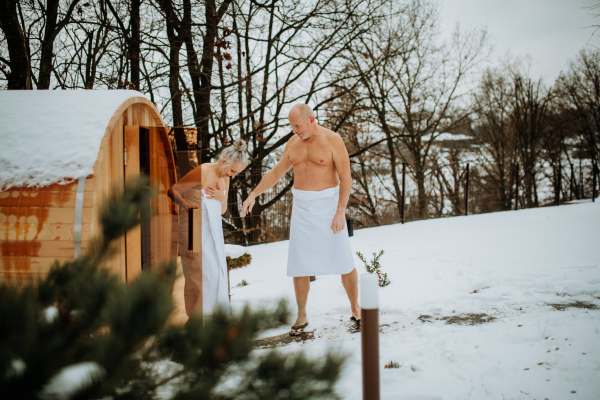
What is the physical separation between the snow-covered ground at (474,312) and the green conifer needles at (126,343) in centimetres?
8

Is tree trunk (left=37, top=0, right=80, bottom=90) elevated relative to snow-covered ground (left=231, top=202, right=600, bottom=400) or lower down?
elevated

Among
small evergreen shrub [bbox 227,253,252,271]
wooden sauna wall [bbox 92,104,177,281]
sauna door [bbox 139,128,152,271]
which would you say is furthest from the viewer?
small evergreen shrub [bbox 227,253,252,271]

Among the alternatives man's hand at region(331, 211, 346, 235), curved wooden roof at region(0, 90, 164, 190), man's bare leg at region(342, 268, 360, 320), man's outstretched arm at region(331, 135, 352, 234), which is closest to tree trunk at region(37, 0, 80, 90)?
curved wooden roof at region(0, 90, 164, 190)

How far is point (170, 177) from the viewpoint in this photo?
385cm

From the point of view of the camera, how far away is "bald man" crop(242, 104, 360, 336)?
3.21 m

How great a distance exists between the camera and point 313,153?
10.8 ft

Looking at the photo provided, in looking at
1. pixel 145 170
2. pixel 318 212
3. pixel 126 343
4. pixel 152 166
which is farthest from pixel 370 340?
pixel 152 166

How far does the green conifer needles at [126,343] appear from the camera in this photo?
69 centimetres

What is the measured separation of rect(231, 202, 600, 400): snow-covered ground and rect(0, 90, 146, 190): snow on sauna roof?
1365 millimetres

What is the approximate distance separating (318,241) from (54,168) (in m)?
1.98

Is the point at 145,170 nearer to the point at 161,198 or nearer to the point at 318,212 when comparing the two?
the point at 161,198

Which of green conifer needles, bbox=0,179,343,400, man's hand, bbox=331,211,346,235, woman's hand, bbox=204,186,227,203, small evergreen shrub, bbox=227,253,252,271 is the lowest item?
small evergreen shrub, bbox=227,253,252,271

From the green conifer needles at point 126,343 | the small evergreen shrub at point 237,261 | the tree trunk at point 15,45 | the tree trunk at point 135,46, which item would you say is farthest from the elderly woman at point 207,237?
the tree trunk at point 135,46

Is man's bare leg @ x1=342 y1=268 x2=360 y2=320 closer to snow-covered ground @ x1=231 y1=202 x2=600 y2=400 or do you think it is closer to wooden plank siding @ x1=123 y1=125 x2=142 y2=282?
snow-covered ground @ x1=231 y1=202 x2=600 y2=400
